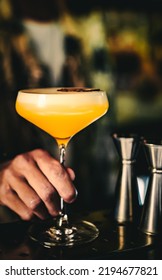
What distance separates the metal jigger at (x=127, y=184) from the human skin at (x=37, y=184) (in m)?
0.17

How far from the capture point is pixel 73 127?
150 centimetres

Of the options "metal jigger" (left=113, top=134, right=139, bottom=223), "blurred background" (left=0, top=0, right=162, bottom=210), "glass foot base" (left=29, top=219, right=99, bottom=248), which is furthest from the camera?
"blurred background" (left=0, top=0, right=162, bottom=210)

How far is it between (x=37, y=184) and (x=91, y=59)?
0.93 meters

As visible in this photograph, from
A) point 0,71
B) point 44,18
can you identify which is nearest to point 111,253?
point 0,71

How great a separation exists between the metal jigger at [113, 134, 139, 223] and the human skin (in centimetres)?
17

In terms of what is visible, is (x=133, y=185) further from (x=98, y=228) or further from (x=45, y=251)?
(x=45, y=251)

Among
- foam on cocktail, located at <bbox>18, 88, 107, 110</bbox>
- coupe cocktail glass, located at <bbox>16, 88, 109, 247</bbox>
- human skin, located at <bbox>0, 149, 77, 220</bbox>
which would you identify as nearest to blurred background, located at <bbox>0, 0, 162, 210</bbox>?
human skin, located at <bbox>0, 149, 77, 220</bbox>

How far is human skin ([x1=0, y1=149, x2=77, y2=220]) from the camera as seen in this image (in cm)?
143

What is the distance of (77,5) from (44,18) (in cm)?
17

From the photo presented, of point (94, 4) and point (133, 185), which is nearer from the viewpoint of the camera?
point (133, 185)

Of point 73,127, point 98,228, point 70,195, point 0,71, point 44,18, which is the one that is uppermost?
point 44,18

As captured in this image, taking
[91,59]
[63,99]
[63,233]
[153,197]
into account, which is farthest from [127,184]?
[91,59]

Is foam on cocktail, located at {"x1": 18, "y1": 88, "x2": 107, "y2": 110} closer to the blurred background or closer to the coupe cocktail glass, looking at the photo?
the coupe cocktail glass

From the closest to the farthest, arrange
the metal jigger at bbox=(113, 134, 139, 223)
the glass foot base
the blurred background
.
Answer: the glass foot base → the metal jigger at bbox=(113, 134, 139, 223) → the blurred background
